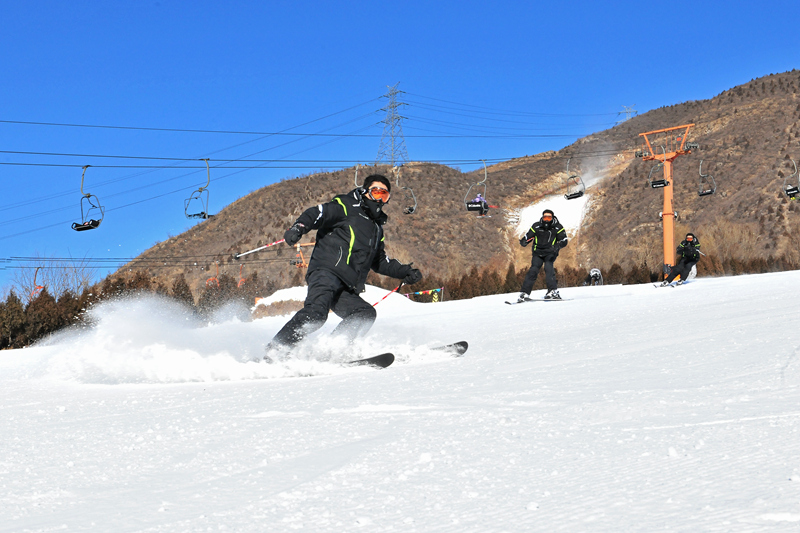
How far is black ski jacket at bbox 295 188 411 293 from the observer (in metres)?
6.42

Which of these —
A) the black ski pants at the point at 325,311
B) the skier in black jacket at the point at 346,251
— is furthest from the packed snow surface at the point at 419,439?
the skier in black jacket at the point at 346,251

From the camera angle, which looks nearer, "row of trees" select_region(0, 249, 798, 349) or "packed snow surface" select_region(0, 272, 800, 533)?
"packed snow surface" select_region(0, 272, 800, 533)

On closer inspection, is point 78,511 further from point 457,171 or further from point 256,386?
point 457,171

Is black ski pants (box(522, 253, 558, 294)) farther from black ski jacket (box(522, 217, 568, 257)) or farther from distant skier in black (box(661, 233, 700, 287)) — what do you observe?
distant skier in black (box(661, 233, 700, 287))

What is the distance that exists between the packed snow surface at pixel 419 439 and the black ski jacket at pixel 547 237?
719 cm

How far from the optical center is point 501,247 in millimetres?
72500

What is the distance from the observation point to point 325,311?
6148 mm

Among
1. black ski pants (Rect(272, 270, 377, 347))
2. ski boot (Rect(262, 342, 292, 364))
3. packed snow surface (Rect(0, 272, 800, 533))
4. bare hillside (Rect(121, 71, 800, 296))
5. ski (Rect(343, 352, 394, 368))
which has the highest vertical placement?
bare hillside (Rect(121, 71, 800, 296))

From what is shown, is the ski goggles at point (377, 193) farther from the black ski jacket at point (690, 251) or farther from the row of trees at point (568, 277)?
the row of trees at point (568, 277)

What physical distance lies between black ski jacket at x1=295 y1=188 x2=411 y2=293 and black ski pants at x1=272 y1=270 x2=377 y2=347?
0.30 feet

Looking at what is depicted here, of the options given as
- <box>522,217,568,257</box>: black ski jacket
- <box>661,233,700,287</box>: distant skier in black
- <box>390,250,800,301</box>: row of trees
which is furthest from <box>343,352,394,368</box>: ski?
<box>390,250,800,301</box>: row of trees

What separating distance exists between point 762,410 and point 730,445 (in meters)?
0.73

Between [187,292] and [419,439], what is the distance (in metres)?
28.5

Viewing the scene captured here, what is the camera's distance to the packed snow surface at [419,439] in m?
1.92
